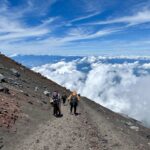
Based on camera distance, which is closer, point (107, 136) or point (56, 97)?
point (107, 136)

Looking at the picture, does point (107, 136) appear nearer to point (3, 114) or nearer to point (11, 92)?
point (3, 114)

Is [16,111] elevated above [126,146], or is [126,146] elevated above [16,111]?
[16,111]

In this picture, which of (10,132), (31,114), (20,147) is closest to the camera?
(20,147)

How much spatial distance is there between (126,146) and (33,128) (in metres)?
6.84

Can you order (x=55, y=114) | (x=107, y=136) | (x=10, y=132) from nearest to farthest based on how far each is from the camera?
(x=10, y=132)
(x=107, y=136)
(x=55, y=114)

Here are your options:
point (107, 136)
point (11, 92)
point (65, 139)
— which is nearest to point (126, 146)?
point (107, 136)

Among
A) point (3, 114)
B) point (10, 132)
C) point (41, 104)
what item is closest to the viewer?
point (10, 132)

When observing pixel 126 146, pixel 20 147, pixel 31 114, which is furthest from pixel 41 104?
pixel 20 147

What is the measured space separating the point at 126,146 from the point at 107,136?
2711 millimetres

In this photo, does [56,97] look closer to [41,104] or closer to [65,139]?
[41,104]

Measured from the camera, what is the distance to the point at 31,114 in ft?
104

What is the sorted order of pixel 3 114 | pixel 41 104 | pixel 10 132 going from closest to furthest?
pixel 10 132 → pixel 3 114 → pixel 41 104

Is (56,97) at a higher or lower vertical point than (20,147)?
higher

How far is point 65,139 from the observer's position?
977 inches
